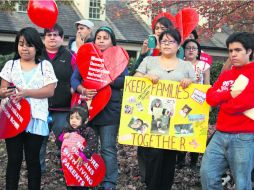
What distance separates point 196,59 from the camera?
22.5 ft

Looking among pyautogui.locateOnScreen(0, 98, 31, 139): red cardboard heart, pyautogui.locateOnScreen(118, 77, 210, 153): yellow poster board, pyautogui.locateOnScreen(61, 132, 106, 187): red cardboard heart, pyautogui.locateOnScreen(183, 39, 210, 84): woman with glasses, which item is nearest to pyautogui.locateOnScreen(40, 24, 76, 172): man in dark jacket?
pyautogui.locateOnScreen(61, 132, 106, 187): red cardboard heart

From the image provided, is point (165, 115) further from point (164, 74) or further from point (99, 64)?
point (99, 64)

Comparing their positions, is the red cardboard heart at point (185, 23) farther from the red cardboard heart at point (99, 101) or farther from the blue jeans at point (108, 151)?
the blue jeans at point (108, 151)

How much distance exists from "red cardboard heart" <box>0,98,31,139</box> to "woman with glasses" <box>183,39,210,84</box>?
241cm

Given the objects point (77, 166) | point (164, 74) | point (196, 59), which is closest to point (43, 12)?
point (164, 74)

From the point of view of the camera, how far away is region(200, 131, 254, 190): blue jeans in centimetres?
488

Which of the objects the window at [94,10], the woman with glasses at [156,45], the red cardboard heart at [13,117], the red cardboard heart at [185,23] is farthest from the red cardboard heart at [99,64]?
the window at [94,10]

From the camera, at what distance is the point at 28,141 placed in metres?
5.33

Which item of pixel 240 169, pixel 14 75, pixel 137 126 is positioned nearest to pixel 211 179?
pixel 240 169

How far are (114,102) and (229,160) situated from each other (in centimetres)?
164

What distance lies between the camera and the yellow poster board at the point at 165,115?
5445mm

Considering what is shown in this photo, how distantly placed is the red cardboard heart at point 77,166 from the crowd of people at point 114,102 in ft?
0.27

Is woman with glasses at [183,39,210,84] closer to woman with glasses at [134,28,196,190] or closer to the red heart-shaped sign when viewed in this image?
the red heart-shaped sign

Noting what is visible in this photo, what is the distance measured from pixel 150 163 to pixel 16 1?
35.7ft
